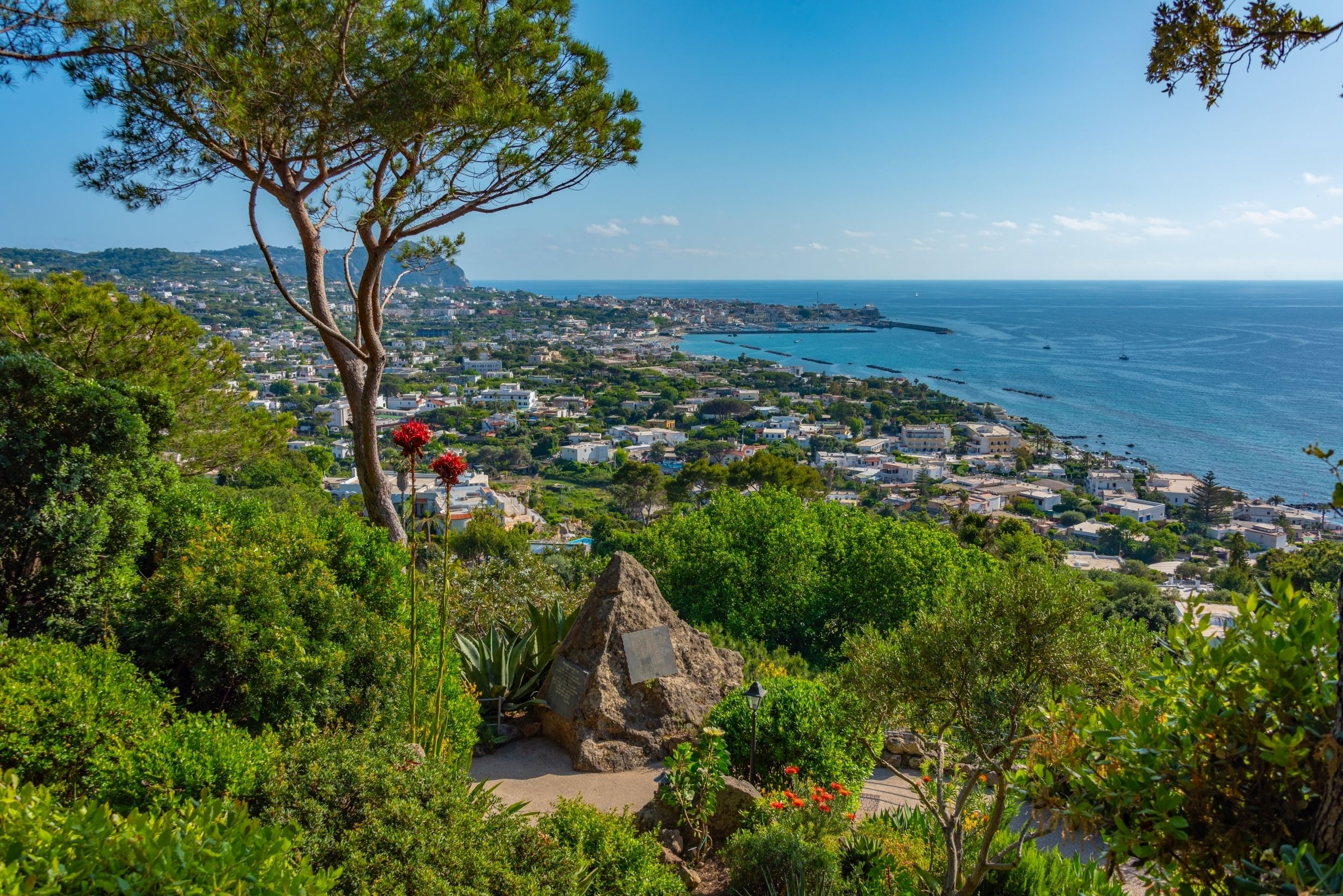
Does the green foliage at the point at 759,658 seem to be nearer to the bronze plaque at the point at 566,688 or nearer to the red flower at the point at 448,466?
the bronze plaque at the point at 566,688

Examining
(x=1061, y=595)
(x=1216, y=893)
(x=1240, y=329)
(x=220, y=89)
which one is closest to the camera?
(x=1216, y=893)

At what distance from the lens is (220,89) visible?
630cm

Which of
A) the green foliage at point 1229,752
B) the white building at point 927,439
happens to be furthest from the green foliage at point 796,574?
the white building at point 927,439

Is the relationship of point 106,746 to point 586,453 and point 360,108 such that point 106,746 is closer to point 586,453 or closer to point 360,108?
point 360,108

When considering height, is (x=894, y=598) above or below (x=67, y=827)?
below

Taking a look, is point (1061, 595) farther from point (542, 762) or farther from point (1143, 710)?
point (542, 762)

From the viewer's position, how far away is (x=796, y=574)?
34.2ft

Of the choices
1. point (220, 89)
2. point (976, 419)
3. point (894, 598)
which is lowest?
point (976, 419)

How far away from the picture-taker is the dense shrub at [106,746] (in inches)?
124

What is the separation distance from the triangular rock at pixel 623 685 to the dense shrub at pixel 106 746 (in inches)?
122

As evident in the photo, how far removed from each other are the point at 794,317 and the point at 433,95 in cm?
15071

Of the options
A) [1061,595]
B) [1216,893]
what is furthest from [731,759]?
[1216,893]

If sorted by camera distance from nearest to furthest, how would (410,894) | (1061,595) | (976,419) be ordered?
(410,894)
(1061,595)
(976,419)

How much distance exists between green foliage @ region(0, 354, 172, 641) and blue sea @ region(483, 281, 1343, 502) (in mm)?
40694
